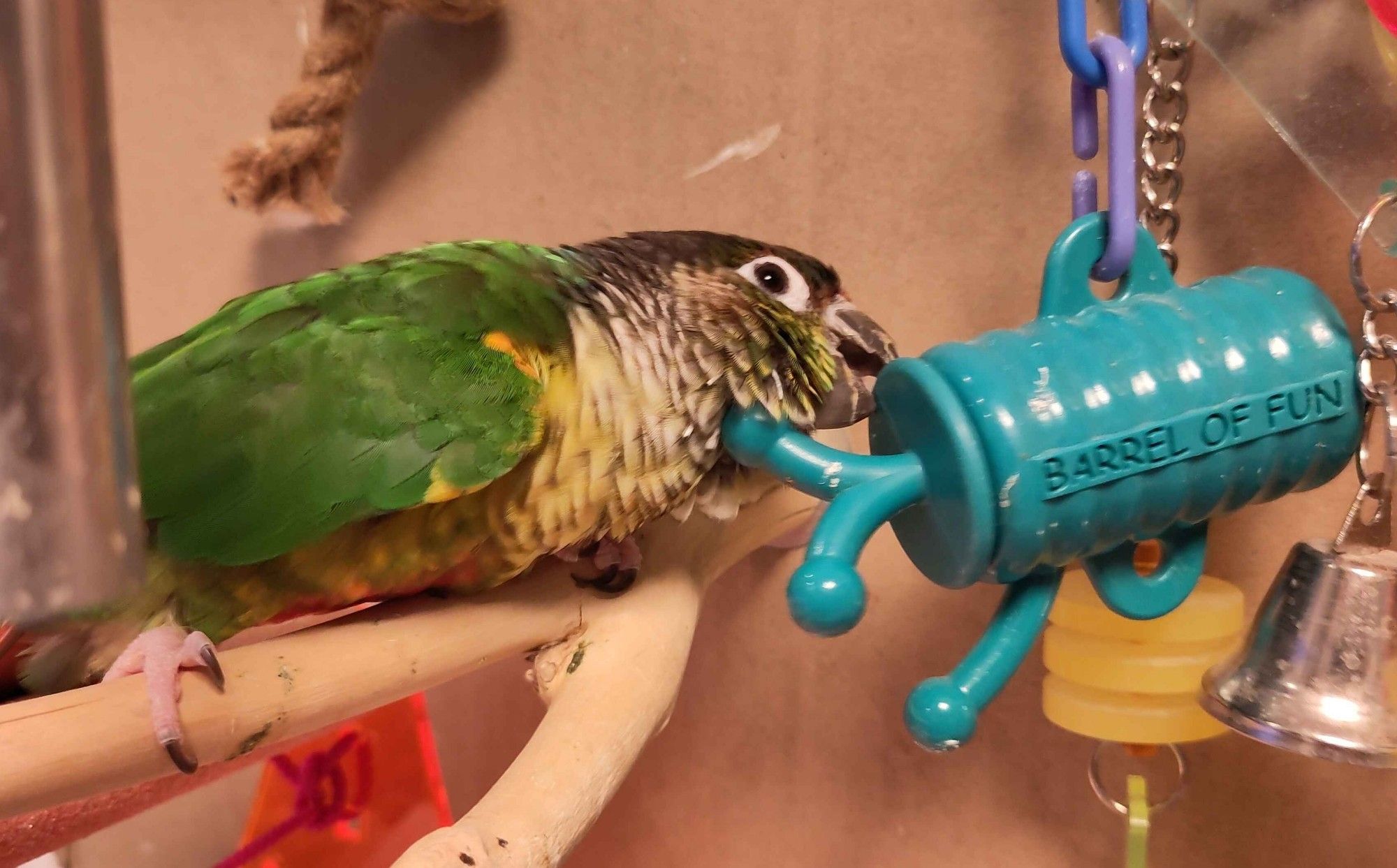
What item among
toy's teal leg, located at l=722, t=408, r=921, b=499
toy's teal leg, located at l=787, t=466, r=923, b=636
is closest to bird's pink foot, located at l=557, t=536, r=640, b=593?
toy's teal leg, located at l=722, t=408, r=921, b=499

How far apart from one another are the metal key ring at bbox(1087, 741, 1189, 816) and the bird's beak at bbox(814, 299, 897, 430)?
0.27 m

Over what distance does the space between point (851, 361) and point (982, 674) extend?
0.27 m

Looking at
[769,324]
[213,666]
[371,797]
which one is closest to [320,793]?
[371,797]

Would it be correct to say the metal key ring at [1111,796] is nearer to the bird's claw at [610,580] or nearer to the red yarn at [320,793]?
the bird's claw at [610,580]

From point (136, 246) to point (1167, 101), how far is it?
1.03m

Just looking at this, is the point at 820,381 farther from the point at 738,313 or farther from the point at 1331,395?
the point at 1331,395

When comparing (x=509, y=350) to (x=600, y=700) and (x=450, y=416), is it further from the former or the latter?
(x=600, y=700)

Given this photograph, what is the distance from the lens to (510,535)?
526mm

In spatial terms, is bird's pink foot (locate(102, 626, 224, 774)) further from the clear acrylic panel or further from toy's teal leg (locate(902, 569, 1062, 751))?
the clear acrylic panel

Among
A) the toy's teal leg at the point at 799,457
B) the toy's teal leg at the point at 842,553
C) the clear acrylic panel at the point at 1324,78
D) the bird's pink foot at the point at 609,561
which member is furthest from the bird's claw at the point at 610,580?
the clear acrylic panel at the point at 1324,78

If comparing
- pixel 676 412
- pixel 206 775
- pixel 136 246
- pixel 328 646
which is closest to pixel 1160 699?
pixel 676 412

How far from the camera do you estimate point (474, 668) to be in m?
0.54

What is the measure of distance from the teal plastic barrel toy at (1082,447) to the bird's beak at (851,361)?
0.13 m

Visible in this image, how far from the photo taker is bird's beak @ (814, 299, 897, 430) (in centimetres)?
56
